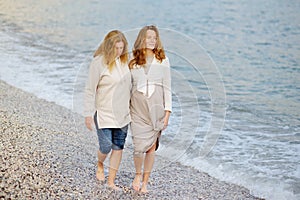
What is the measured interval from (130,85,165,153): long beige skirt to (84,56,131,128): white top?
0.08 metres

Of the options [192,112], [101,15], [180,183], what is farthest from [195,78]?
[101,15]

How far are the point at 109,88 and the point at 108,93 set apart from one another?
4 centimetres

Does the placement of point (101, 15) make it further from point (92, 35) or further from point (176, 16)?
point (92, 35)

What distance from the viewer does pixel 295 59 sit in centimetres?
1506

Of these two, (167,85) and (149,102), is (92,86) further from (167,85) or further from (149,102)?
(167,85)

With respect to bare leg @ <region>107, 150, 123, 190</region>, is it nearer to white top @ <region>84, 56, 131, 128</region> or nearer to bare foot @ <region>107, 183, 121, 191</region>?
bare foot @ <region>107, 183, 121, 191</region>

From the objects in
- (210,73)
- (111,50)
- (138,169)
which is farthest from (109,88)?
(210,73)

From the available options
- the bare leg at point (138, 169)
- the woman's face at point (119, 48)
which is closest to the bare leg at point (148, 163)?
the bare leg at point (138, 169)

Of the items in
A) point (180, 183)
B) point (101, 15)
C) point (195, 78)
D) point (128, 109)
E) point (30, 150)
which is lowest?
point (101, 15)

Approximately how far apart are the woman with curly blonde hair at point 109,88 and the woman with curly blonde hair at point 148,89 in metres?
0.08

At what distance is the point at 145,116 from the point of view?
407 cm

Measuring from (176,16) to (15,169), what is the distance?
77.8ft

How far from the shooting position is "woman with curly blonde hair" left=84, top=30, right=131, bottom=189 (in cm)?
396

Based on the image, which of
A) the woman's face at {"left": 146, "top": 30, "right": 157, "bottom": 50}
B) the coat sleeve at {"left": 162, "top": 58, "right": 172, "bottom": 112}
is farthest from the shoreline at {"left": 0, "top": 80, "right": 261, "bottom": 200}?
the woman's face at {"left": 146, "top": 30, "right": 157, "bottom": 50}
